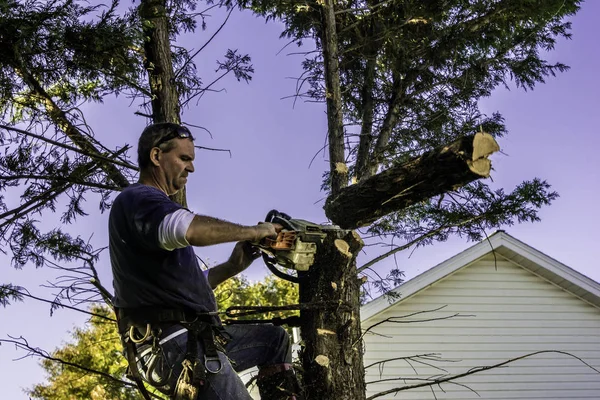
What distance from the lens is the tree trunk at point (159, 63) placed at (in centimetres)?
647

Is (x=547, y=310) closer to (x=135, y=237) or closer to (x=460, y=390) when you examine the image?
(x=460, y=390)

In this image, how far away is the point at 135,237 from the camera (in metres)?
3.64

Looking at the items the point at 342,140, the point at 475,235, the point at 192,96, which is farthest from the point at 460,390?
the point at 192,96

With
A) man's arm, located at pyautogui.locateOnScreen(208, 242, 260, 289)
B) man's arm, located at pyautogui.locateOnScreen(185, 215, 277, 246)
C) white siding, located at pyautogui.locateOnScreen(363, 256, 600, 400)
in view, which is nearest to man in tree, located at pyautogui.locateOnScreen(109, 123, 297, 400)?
man's arm, located at pyautogui.locateOnScreen(185, 215, 277, 246)

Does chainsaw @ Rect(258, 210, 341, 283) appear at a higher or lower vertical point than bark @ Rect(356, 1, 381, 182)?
lower

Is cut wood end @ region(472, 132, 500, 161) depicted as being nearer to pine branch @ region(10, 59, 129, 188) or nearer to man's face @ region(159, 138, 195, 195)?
man's face @ region(159, 138, 195, 195)

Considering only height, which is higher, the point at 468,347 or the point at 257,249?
the point at 468,347

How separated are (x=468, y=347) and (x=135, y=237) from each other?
9.56 m

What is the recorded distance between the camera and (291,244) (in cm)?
398

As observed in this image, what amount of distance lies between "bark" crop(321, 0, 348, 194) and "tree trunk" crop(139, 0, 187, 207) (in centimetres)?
165

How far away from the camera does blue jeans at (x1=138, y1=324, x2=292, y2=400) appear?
3.55 m

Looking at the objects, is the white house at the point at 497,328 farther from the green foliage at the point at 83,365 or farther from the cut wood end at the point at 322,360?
the green foliage at the point at 83,365

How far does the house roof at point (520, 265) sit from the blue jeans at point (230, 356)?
7.49 m

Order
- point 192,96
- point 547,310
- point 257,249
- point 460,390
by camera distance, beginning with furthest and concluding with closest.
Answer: point 547,310
point 460,390
point 192,96
point 257,249
